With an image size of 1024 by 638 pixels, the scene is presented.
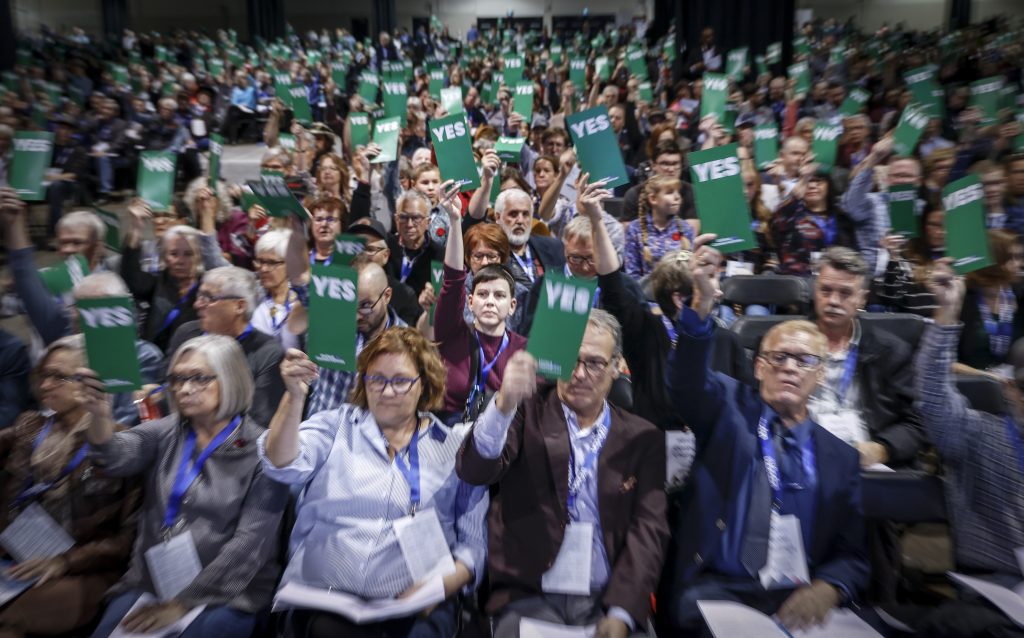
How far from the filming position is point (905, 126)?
5.34 metres

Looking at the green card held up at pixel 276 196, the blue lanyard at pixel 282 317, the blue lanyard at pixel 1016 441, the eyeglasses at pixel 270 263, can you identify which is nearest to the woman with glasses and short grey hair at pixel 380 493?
the blue lanyard at pixel 282 317

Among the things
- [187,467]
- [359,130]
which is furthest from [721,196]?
[359,130]

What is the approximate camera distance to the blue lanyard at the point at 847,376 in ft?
9.60

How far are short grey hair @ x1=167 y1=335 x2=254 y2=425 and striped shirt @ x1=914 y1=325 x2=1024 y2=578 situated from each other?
2.07 m

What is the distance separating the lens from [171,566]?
2133mm

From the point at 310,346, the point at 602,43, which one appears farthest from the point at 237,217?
the point at 602,43

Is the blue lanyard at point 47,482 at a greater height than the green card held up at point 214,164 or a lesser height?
lesser

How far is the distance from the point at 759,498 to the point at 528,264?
2.14m

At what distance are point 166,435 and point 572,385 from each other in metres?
1.23

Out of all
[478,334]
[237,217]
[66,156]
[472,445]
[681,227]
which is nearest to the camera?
→ [472,445]

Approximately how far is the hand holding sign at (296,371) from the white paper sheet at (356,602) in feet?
1.70

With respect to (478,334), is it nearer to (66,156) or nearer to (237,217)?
(237,217)

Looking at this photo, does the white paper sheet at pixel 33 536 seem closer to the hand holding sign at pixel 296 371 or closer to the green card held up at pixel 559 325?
the hand holding sign at pixel 296 371

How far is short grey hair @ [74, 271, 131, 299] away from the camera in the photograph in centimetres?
322
